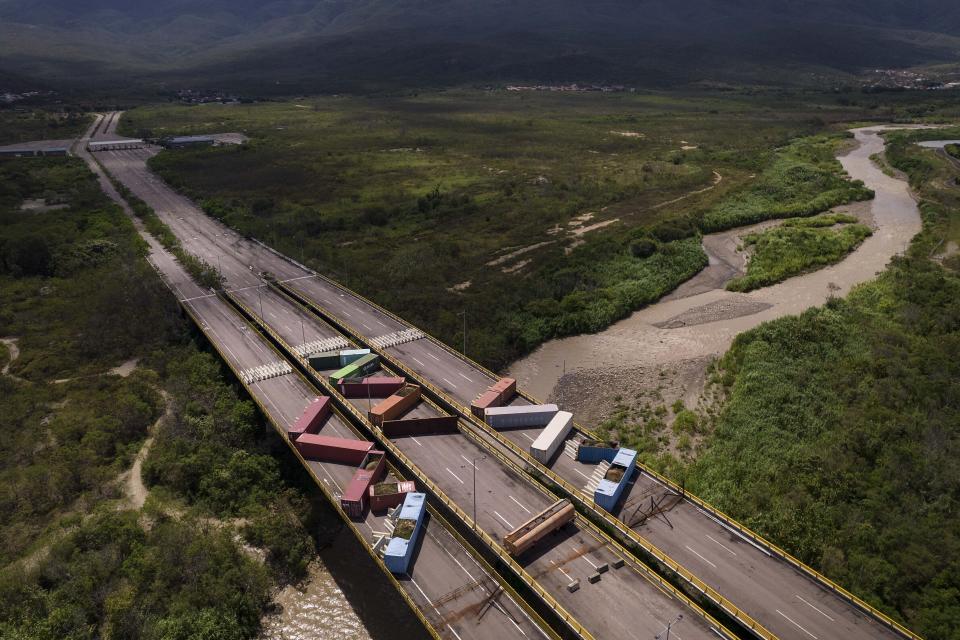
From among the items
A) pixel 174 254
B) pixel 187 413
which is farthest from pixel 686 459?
pixel 174 254

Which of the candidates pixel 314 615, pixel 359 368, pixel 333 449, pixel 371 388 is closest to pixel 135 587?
pixel 314 615

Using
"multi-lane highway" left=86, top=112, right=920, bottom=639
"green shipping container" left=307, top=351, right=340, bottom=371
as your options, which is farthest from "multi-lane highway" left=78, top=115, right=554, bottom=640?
"multi-lane highway" left=86, top=112, right=920, bottom=639

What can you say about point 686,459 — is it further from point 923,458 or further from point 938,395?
point 938,395

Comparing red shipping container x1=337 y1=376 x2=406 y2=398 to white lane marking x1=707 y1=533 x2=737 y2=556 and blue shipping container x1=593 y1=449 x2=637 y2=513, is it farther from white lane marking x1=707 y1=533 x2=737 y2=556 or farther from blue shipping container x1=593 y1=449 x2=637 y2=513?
white lane marking x1=707 y1=533 x2=737 y2=556

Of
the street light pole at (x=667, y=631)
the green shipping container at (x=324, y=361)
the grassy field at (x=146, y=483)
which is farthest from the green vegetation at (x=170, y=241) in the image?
the street light pole at (x=667, y=631)

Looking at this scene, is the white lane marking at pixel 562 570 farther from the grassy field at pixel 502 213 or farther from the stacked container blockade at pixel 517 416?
the grassy field at pixel 502 213

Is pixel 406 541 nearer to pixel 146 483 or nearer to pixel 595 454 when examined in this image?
pixel 595 454
